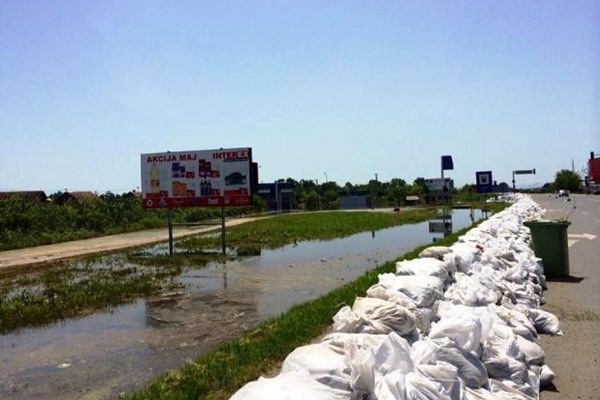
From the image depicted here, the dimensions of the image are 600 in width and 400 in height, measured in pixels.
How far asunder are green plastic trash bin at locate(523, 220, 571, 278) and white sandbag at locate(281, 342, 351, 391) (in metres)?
6.51

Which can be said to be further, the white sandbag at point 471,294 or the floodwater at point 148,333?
the white sandbag at point 471,294

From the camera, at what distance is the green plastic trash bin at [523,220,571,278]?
8859mm

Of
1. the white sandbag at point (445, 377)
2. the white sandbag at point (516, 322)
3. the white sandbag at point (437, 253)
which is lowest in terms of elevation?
the white sandbag at point (516, 322)

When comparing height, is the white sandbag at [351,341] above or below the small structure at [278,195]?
below

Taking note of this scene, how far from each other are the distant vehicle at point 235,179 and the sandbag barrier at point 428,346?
1001cm

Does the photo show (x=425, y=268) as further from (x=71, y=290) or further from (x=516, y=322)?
(x=71, y=290)

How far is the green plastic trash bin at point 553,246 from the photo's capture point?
886cm

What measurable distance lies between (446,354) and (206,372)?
1921 mm

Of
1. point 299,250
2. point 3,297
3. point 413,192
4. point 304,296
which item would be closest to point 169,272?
point 3,297

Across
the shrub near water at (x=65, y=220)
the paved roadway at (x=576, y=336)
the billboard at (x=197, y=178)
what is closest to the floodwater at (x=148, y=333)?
the paved roadway at (x=576, y=336)

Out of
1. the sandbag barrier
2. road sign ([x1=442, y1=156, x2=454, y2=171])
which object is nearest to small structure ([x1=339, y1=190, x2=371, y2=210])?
road sign ([x1=442, y1=156, x2=454, y2=171])

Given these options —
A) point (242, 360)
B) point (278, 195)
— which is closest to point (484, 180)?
point (242, 360)

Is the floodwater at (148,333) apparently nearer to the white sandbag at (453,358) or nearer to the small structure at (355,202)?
the white sandbag at (453,358)

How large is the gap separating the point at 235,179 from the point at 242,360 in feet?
38.3
